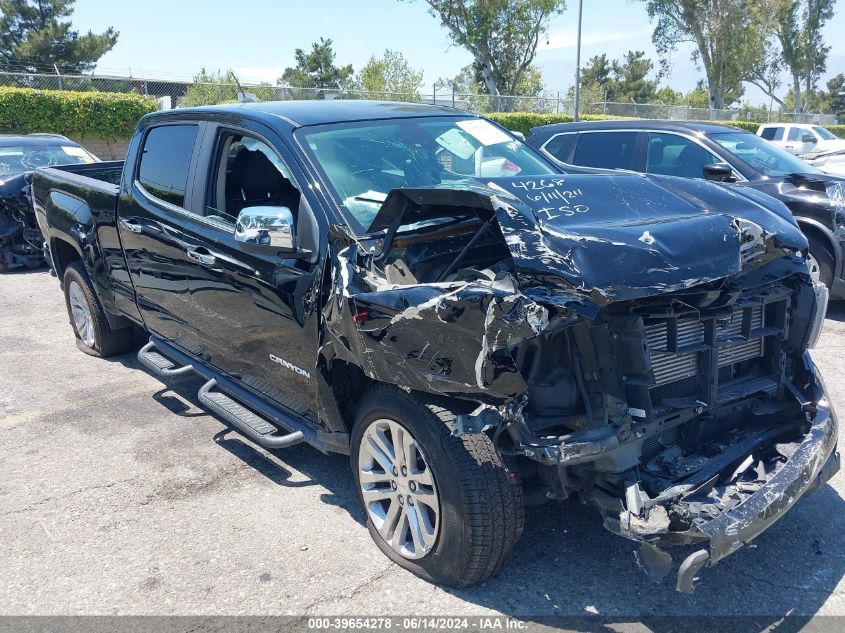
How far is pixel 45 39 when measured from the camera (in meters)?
41.1

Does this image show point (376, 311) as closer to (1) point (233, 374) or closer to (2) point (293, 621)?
(2) point (293, 621)

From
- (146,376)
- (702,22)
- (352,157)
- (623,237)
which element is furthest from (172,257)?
(702,22)

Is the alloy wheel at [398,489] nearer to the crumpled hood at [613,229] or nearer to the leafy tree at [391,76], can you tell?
the crumpled hood at [613,229]

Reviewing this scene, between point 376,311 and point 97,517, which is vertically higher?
point 376,311

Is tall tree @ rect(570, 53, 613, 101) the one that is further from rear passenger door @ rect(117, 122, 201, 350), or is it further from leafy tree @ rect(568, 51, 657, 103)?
rear passenger door @ rect(117, 122, 201, 350)

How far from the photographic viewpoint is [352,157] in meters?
3.87

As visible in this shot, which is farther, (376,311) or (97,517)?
(97,517)

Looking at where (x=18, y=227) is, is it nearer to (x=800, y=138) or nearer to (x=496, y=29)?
(x=800, y=138)

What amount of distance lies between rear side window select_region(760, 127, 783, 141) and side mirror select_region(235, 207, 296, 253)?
2364 centimetres

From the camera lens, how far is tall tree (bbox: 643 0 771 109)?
133 ft

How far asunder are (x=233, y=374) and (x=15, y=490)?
1.34m

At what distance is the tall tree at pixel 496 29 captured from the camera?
3909 cm

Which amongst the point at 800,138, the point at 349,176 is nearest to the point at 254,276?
the point at 349,176

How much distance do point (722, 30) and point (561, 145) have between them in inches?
1513
